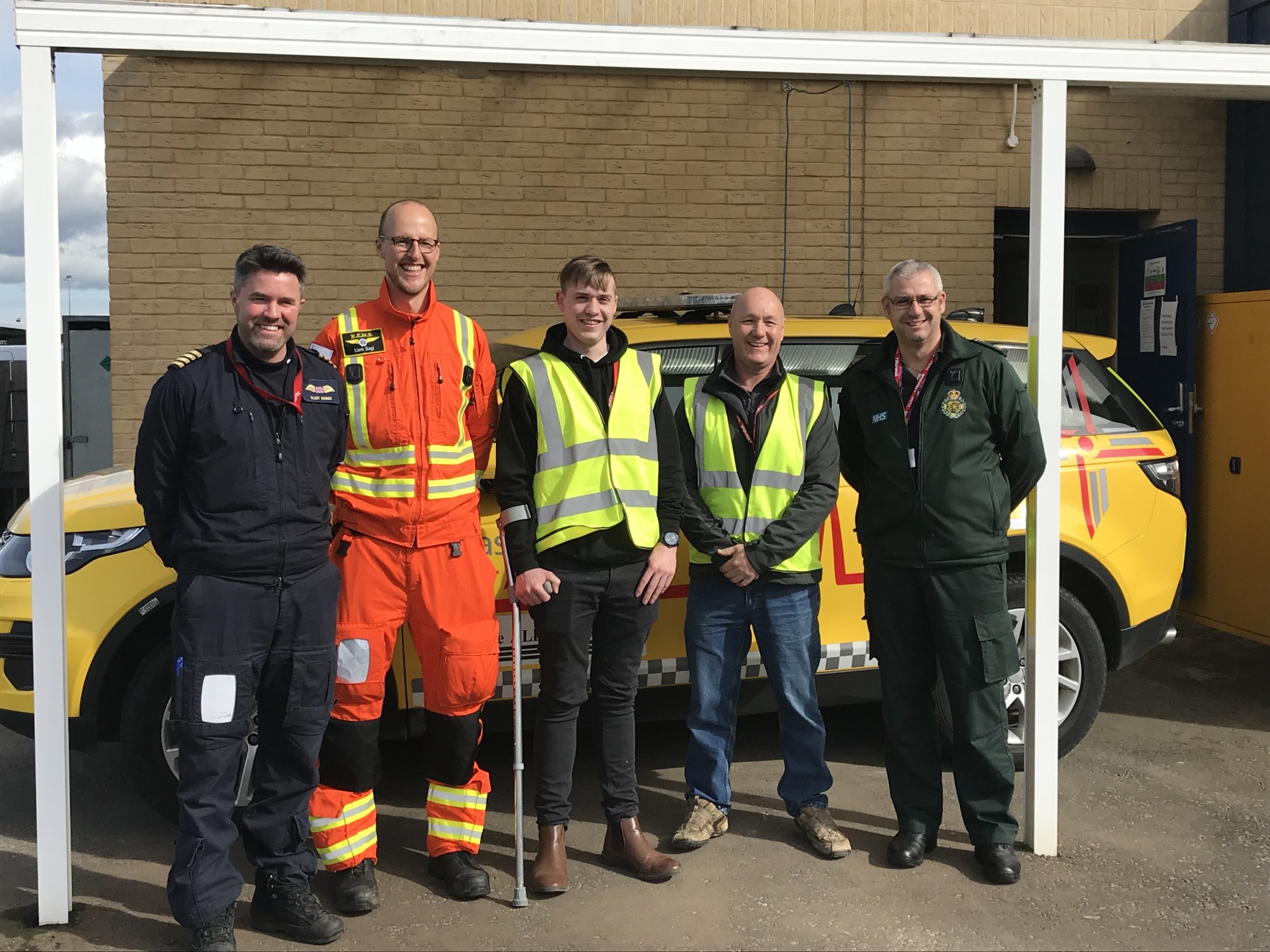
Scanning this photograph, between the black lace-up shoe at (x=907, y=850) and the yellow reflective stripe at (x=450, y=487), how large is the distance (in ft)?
6.00

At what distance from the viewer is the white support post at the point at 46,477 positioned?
342 cm

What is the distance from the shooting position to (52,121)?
3.45 metres

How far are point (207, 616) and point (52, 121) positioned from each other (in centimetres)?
156

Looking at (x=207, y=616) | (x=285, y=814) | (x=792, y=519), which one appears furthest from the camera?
(x=792, y=519)

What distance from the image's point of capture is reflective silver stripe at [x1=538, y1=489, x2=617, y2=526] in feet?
11.8

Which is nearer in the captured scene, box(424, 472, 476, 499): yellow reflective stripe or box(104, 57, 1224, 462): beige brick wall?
box(424, 472, 476, 499): yellow reflective stripe

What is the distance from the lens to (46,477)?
3.47 metres

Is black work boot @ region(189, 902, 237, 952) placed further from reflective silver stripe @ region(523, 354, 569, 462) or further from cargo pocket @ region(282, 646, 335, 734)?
reflective silver stripe @ region(523, 354, 569, 462)

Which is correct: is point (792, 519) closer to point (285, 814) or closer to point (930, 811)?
point (930, 811)

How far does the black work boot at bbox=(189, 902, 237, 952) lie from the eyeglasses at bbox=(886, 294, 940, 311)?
2724 millimetres

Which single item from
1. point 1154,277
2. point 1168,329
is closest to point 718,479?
point 1168,329

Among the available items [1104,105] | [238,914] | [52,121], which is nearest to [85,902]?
[238,914]

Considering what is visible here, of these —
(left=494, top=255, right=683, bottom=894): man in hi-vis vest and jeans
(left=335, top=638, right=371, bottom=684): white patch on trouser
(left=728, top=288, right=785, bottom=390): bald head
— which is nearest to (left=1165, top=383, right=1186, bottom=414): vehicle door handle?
(left=728, top=288, right=785, bottom=390): bald head

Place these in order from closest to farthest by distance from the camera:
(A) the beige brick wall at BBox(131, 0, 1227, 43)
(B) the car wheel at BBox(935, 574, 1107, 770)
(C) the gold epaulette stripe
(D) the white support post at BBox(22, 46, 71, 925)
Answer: (C) the gold epaulette stripe
(D) the white support post at BBox(22, 46, 71, 925)
(B) the car wheel at BBox(935, 574, 1107, 770)
(A) the beige brick wall at BBox(131, 0, 1227, 43)
